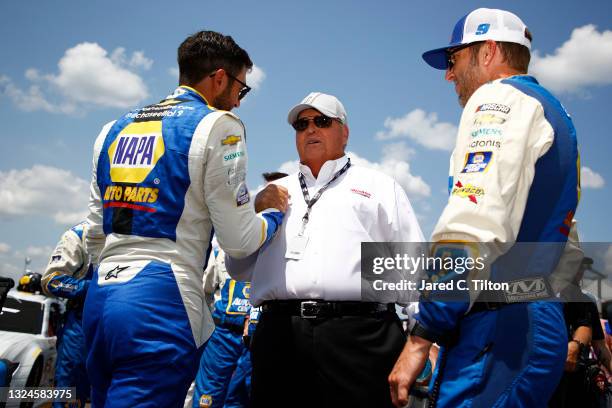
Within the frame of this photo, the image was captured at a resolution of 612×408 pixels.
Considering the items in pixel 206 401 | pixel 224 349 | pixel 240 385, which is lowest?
pixel 206 401

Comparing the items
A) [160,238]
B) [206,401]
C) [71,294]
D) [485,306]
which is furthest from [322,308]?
[206,401]

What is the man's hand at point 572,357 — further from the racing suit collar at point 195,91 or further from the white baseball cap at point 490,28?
the racing suit collar at point 195,91

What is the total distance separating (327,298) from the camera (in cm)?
279

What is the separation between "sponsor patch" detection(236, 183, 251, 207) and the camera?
96.6 inches

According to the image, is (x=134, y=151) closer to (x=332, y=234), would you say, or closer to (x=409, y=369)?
(x=332, y=234)

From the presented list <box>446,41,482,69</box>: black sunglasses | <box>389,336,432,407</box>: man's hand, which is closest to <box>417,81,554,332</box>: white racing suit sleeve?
<box>389,336,432,407</box>: man's hand

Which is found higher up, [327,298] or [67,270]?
[67,270]

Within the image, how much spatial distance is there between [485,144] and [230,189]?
48.0 inches

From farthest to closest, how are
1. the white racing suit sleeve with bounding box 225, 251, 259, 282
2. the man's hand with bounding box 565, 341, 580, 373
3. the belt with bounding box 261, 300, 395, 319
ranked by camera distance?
the man's hand with bounding box 565, 341, 580, 373, the white racing suit sleeve with bounding box 225, 251, 259, 282, the belt with bounding box 261, 300, 395, 319

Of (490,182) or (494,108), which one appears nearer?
(490,182)

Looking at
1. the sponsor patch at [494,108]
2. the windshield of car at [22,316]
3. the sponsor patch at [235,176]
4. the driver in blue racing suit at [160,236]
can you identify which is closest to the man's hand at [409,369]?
the sponsor patch at [494,108]

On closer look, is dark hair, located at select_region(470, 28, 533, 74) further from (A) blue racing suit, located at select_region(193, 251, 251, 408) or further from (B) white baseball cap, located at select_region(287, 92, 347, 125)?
(A) blue racing suit, located at select_region(193, 251, 251, 408)

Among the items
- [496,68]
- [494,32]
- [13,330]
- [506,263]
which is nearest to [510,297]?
[506,263]

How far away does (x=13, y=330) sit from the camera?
22.6ft
